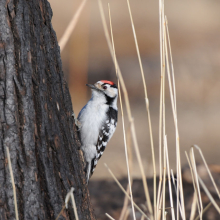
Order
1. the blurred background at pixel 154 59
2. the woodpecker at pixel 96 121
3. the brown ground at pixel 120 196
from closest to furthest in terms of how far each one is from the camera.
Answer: the woodpecker at pixel 96 121 < the brown ground at pixel 120 196 < the blurred background at pixel 154 59

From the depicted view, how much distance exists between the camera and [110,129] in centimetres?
328

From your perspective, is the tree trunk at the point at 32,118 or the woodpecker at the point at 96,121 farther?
the woodpecker at the point at 96,121

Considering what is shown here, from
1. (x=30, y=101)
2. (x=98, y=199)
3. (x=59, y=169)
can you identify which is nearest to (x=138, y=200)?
(x=98, y=199)

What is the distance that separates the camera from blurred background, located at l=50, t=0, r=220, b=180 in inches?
268

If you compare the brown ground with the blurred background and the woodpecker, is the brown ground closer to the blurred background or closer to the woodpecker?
the woodpecker

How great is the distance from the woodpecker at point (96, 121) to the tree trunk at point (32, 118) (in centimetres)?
120

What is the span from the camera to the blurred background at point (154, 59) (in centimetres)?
680

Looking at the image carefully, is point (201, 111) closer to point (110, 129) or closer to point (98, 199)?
point (98, 199)

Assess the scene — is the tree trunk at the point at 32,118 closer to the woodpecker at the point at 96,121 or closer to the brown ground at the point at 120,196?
the woodpecker at the point at 96,121

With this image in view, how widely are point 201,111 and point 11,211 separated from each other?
6.09 meters

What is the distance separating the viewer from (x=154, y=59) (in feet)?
23.7

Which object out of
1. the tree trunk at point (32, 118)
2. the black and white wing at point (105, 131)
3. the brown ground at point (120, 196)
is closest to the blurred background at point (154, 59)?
the brown ground at point (120, 196)

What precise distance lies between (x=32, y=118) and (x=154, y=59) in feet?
19.0

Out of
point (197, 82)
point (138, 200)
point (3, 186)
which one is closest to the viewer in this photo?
point (3, 186)
